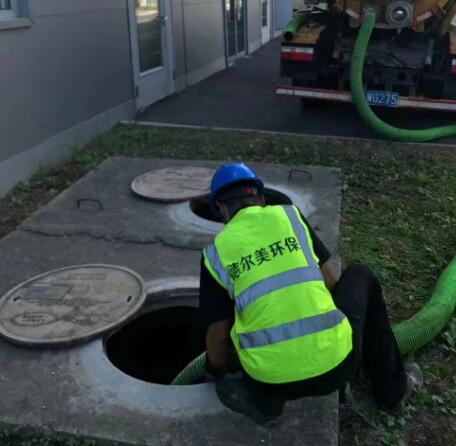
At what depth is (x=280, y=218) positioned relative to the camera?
2229mm

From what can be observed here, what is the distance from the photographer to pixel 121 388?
2701mm

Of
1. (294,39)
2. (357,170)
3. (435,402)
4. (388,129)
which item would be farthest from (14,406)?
(294,39)

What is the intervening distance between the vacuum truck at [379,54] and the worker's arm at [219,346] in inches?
216

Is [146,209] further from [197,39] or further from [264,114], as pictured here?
[197,39]

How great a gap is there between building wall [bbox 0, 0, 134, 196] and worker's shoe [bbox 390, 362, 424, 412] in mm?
4237

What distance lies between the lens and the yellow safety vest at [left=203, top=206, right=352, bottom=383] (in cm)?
212

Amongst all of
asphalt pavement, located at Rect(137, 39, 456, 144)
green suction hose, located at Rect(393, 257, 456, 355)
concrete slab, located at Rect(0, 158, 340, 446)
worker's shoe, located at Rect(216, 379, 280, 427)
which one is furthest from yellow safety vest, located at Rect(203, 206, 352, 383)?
asphalt pavement, located at Rect(137, 39, 456, 144)

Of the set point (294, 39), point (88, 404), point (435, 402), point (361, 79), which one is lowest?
point (435, 402)

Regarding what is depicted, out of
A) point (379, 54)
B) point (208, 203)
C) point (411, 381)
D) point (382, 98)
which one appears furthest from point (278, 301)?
point (379, 54)

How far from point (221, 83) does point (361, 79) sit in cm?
A: 487

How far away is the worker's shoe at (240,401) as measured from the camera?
8.07ft

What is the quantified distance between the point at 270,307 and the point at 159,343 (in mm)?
1796

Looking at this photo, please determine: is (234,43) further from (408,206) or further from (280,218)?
(280,218)

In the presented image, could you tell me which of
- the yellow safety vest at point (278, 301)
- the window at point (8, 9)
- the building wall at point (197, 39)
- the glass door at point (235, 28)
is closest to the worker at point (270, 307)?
the yellow safety vest at point (278, 301)
